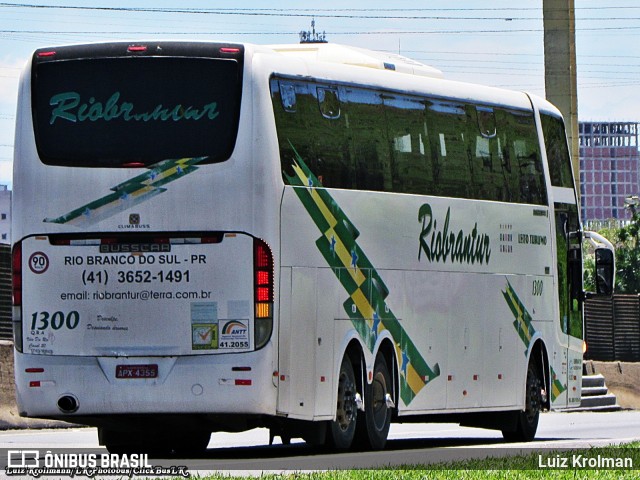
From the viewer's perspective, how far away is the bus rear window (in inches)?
656

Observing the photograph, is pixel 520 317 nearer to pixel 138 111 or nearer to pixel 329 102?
pixel 329 102

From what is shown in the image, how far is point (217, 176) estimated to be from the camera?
16547 mm

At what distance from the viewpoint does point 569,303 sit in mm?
24328

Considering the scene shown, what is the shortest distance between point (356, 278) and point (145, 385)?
9.94 feet

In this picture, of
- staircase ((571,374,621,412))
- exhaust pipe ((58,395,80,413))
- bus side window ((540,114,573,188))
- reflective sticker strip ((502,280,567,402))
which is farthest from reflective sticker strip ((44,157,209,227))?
staircase ((571,374,621,412))

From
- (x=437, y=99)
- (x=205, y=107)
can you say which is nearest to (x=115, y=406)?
(x=205, y=107)

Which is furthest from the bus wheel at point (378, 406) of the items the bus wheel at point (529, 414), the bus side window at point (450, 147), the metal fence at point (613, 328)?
the metal fence at point (613, 328)

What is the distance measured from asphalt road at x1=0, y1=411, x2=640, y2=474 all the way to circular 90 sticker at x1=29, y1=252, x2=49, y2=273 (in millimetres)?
2184

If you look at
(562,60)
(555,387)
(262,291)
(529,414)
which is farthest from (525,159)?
(562,60)

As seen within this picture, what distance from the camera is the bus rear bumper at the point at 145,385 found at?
16.3 m

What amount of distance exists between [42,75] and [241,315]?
314 centimetres

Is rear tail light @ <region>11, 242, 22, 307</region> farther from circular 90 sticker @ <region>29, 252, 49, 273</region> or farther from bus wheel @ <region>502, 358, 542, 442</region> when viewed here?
bus wheel @ <region>502, 358, 542, 442</region>

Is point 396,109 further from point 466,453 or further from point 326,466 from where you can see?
point 326,466

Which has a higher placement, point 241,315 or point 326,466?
point 241,315
